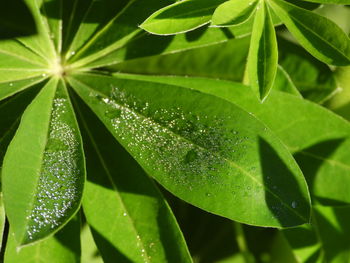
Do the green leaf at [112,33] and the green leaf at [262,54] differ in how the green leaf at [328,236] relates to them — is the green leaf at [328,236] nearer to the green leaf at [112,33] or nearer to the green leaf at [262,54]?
the green leaf at [262,54]

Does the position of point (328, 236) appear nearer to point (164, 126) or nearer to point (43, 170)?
point (164, 126)

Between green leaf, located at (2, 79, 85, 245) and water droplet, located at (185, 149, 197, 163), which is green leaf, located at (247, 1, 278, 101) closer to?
water droplet, located at (185, 149, 197, 163)

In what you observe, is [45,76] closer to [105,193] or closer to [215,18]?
[105,193]

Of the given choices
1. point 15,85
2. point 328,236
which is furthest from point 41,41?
point 328,236

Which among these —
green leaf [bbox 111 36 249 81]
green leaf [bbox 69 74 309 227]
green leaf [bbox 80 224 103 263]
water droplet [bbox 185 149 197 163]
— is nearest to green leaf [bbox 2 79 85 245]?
green leaf [bbox 69 74 309 227]

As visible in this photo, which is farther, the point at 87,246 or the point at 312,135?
the point at 87,246

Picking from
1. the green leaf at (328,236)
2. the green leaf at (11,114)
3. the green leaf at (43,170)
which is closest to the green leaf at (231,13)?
the green leaf at (43,170)
